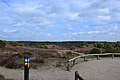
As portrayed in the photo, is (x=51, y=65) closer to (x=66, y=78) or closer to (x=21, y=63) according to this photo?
(x=21, y=63)

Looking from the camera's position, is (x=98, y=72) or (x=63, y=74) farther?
(x=98, y=72)

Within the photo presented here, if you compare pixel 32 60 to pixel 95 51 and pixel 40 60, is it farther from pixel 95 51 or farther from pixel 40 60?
pixel 95 51

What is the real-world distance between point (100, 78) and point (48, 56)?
13873mm

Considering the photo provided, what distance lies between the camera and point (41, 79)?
53.2ft

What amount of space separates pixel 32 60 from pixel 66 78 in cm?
904

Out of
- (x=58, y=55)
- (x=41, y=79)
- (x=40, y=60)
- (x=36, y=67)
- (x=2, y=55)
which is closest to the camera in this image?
(x=41, y=79)

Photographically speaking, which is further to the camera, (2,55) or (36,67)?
(2,55)

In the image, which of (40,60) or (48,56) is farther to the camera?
(48,56)

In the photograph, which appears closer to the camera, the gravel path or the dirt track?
Result: the dirt track

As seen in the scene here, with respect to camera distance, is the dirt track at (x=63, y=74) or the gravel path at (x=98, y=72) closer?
the dirt track at (x=63, y=74)

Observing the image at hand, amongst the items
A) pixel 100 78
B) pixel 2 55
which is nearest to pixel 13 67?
pixel 2 55

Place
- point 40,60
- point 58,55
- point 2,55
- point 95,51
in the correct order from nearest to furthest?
point 40,60
point 2,55
point 58,55
point 95,51

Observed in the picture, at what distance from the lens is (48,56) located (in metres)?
30.1

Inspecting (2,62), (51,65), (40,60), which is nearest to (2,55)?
(2,62)
